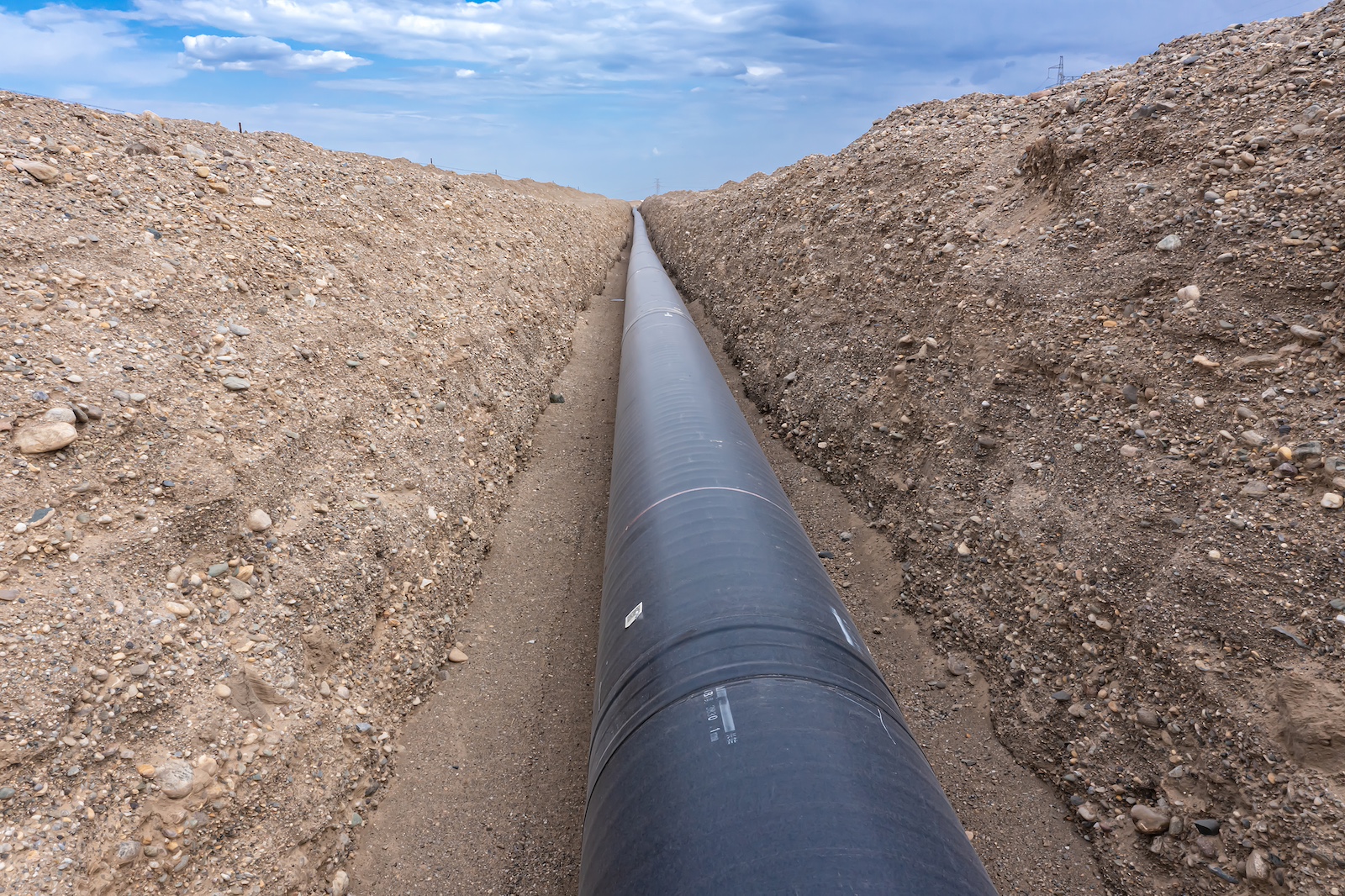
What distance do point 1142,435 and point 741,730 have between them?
3414mm

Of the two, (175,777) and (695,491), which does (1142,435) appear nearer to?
(695,491)

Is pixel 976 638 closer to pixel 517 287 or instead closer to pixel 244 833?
pixel 244 833

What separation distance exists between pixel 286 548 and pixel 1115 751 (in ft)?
16.0

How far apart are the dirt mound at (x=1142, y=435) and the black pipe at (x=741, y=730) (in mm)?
1530

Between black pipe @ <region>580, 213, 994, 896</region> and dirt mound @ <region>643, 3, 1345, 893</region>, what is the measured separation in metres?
1.53

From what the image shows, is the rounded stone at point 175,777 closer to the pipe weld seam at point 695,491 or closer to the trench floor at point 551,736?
the trench floor at point 551,736

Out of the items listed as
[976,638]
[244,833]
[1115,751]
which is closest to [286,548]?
[244,833]

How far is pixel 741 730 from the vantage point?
2.20m

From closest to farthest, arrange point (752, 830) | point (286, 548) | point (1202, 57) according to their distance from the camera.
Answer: point (752, 830) → point (286, 548) → point (1202, 57)

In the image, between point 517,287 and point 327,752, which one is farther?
point 517,287

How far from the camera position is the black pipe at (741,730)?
1866 millimetres

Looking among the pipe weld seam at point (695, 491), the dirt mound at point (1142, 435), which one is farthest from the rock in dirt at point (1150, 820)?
the pipe weld seam at point (695, 491)

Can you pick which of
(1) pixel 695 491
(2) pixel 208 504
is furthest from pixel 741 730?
(2) pixel 208 504

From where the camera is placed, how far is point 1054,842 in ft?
10.3
